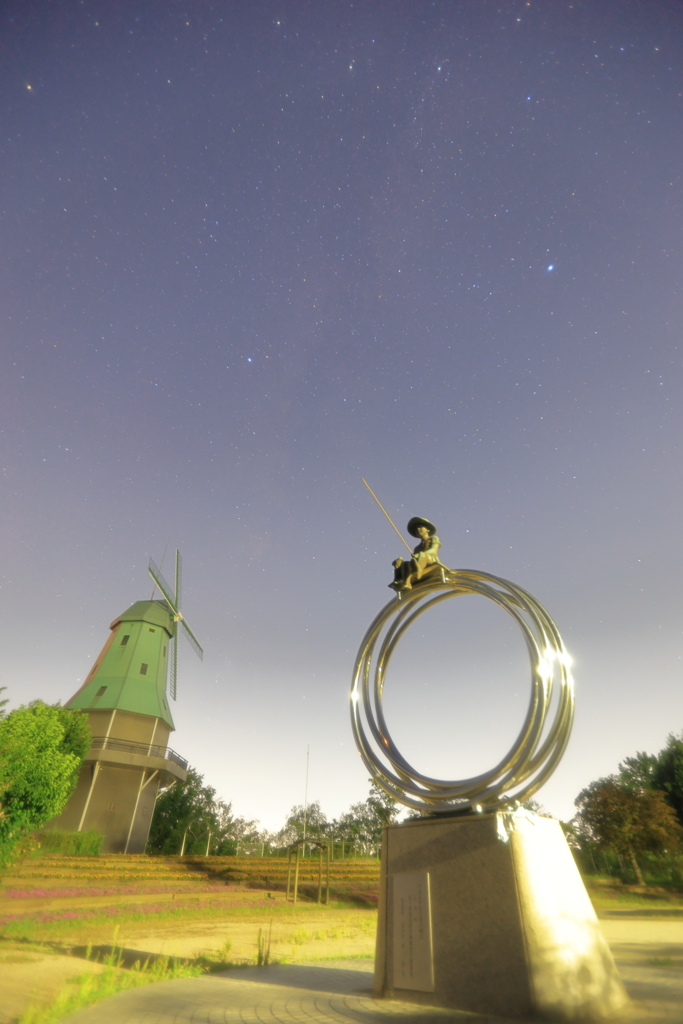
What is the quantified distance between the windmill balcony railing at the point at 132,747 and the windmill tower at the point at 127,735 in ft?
0.20

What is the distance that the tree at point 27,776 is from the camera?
61.7 feet

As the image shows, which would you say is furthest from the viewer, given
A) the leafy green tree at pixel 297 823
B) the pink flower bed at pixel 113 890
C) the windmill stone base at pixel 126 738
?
the leafy green tree at pixel 297 823

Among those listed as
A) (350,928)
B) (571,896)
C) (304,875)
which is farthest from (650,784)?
(571,896)

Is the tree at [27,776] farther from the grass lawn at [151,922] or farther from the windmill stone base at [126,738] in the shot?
the windmill stone base at [126,738]

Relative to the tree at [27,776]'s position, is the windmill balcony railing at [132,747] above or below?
above

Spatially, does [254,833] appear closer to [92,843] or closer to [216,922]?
[92,843]

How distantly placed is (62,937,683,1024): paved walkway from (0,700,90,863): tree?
15689 millimetres

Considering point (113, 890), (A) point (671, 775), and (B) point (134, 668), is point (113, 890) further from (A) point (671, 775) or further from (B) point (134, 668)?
(A) point (671, 775)

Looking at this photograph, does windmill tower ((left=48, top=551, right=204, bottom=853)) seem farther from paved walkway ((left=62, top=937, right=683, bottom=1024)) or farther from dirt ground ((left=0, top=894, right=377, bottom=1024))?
paved walkway ((left=62, top=937, right=683, bottom=1024))

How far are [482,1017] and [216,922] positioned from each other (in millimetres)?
12660

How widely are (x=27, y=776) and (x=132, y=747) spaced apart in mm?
13827

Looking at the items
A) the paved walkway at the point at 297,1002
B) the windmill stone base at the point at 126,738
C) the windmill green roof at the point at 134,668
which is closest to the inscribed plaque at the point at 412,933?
the paved walkway at the point at 297,1002

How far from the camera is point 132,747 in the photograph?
110 feet

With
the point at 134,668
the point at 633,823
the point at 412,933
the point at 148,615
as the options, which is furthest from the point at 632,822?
the point at 148,615
